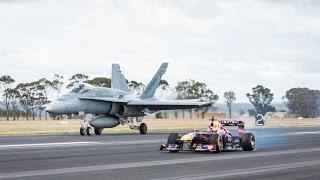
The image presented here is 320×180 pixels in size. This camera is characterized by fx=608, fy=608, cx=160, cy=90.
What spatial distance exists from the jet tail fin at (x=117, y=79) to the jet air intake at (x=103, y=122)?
8.84 metres

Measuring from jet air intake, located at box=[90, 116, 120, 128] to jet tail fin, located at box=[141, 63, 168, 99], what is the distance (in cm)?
768

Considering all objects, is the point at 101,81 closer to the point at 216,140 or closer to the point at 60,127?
the point at 60,127

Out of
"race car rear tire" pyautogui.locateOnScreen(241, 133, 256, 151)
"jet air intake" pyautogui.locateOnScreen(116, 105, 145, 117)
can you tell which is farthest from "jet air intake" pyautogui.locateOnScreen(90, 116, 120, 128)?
"race car rear tire" pyautogui.locateOnScreen(241, 133, 256, 151)

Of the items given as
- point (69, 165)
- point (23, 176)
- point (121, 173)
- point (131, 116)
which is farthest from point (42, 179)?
point (131, 116)

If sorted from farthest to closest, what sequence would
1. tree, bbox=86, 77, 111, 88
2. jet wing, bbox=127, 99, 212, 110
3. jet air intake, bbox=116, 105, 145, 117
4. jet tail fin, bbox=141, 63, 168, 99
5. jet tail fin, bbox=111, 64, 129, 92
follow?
tree, bbox=86, 77, 111, 88 < jet tail fin, bbox=111, 64, 129, 92 < jet tail fin, bbox=141, 63, 168, 99 < jet wing, bbox=127, 99, 212, 110 < jet air intake, bbox=116, 105, 145, 117

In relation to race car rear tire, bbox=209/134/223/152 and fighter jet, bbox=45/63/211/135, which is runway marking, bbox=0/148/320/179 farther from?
fighter jet, bbox=45/63/211/135

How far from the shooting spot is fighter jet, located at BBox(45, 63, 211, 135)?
4272cm

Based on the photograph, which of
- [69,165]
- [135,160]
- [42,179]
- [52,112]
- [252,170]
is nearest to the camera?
[42,179]

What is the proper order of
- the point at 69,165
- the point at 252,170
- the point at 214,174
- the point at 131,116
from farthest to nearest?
the point at 131,116, the point at 69,165, the point at 252,170, the point at 214,174

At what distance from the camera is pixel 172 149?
22844 mm

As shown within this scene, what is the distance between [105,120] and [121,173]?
28528mm

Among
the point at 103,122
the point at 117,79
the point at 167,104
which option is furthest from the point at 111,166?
the point at 117,79

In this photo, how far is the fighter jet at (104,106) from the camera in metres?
42.7

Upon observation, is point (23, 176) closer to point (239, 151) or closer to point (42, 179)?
point (42, 179)
